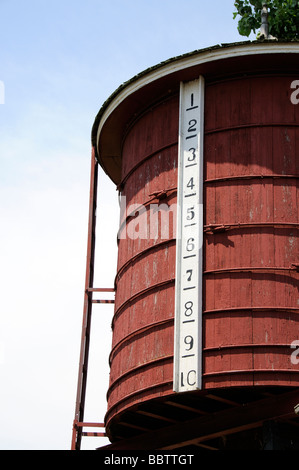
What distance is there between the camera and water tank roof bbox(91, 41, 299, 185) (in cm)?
1669

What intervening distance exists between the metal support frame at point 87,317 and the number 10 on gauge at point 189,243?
393 centimetres

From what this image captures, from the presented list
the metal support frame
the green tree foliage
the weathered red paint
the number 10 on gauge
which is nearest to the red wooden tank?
the weathered red paint

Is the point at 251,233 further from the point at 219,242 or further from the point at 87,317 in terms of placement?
the point at 87,317

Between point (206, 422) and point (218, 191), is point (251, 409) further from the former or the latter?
point (218, 191)

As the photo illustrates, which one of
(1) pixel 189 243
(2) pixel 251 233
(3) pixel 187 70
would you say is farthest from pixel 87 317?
(3) pixel 187 70

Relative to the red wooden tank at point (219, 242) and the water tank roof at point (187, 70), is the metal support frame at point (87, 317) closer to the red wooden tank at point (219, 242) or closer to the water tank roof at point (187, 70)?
the red wooden tank at point (219, 242)

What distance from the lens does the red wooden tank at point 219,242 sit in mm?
15094

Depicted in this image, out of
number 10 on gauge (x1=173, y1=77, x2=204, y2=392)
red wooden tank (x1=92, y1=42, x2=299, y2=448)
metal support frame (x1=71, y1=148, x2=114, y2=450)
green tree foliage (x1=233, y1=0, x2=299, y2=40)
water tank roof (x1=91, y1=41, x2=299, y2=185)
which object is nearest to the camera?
red wooden tank (x1=92, y1=42, x2=299, y2=448)

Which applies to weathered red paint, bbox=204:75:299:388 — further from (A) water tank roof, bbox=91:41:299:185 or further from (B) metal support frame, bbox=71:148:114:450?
(B) metal support frame, bbox=71:148:114:450

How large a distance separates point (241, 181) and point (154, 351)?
3.91 m

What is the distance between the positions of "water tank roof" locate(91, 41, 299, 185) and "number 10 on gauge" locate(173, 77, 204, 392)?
1.39ft

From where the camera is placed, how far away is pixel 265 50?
1662 cm

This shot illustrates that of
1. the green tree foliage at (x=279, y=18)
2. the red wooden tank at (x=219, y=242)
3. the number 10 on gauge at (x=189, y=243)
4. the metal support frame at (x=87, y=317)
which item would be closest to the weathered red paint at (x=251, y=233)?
the red wooden tank at (x=219, y=242)

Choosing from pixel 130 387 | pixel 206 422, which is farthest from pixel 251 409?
pixel 130 387
